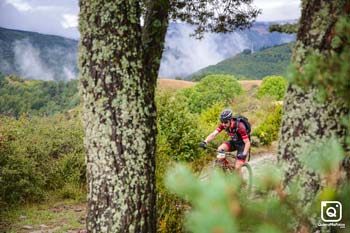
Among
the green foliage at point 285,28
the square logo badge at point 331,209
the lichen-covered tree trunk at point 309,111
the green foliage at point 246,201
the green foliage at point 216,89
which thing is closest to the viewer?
the green foliage at point 246,201

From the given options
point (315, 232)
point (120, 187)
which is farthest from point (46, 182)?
point (315, 232)

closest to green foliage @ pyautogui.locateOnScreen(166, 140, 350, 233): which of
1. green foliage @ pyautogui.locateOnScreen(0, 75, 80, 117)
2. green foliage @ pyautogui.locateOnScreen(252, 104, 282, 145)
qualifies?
green foliage @ pyautogui.locateOnScreen(252, 104, 282, 145)

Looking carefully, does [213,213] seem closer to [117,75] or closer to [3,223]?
[117,75]

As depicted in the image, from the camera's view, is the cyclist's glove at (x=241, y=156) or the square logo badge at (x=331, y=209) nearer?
the square logo badge at (x=331, y=209)

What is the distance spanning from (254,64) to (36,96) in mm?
65274

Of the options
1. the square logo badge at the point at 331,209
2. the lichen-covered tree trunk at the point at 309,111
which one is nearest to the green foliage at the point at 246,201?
the square logo badge at the point at 331,209

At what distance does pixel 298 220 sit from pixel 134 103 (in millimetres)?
2395

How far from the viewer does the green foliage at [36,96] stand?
84225mm

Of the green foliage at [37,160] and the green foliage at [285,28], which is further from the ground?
the green foliage at [285,28]

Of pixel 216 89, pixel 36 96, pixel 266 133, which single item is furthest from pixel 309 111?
pixel 36 96

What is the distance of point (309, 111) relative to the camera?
133 inches

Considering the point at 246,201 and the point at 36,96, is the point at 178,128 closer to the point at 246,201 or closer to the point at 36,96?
the point at 246,201

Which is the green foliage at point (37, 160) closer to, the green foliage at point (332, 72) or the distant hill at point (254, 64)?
the green foliage at point (332, 72)

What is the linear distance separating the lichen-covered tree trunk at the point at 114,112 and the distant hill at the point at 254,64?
10802 centimetres
